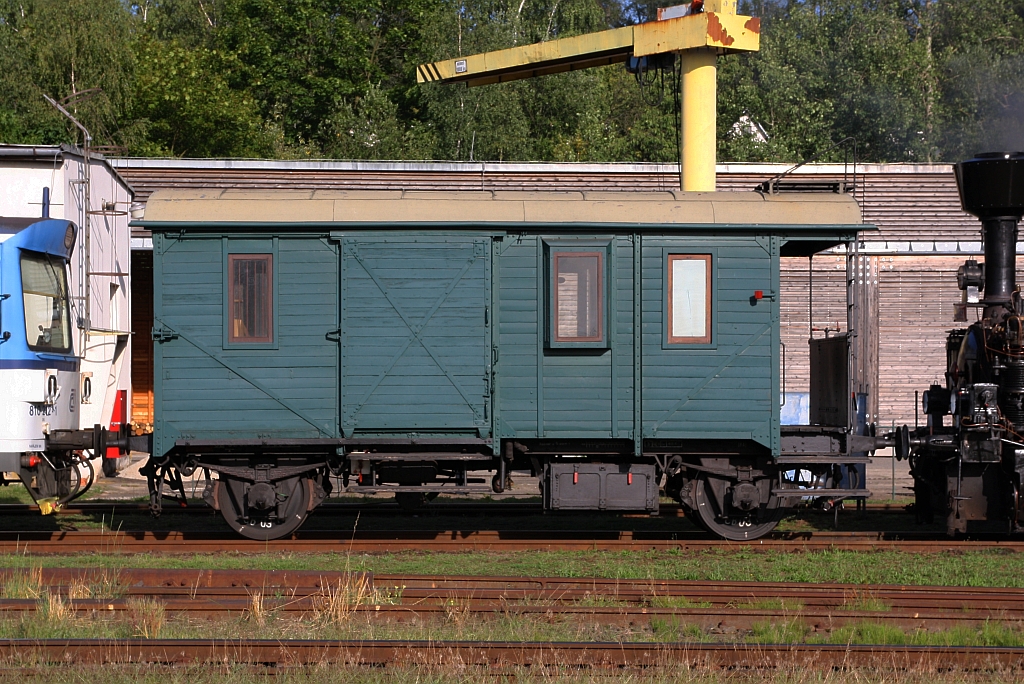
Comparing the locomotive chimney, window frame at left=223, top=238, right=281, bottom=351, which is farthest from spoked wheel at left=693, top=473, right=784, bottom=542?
window frame at left=223, top=238, right=281, bottom=351

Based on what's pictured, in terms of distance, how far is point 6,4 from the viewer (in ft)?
115

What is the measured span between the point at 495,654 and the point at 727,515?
498cm

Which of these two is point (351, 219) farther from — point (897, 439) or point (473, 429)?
point (897, 439)

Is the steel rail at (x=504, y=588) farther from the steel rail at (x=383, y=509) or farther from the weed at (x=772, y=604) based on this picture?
the steel rail at (x=383, y=509)

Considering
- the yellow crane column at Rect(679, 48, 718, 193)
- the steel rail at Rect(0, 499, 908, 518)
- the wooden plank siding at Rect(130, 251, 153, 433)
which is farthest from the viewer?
the wooden plank siding at Rect(130, 251, 153, 433)

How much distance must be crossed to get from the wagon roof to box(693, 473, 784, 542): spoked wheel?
2.90 metres

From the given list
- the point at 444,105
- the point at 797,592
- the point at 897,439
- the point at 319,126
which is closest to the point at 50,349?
the point at 797,592

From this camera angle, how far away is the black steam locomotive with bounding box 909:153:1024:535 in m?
11.3

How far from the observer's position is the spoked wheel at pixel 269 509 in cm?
1123

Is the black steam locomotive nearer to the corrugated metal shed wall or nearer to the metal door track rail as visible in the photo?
the metal door track rail

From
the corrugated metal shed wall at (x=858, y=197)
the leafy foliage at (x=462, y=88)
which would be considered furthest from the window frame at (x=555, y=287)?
the leafy foliage at (x=462, y=88)

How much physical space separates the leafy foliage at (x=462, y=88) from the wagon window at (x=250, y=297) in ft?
56.0

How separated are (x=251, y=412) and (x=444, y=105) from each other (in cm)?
2280

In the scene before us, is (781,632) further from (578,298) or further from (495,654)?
(578,298)
